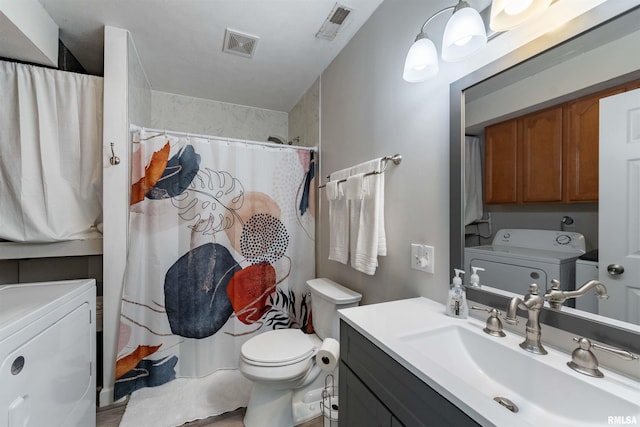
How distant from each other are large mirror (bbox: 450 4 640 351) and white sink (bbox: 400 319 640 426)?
12 centimetres

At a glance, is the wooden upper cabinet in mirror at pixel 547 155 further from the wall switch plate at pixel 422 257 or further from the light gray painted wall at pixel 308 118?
the light gray painted wall at pixel 308 118

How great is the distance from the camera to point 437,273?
3.66ft

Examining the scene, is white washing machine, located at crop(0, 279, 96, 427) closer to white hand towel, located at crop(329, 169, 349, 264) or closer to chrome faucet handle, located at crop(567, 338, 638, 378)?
white hand towel, located at crop(329, 169, 349, 264)

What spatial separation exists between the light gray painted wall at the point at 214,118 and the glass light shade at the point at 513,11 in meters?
2.43

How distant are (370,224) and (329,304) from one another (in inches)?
22.9

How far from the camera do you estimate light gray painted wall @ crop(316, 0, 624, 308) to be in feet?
3.54

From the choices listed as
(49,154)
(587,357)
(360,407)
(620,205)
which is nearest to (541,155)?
(620,205)

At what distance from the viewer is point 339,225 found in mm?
1633

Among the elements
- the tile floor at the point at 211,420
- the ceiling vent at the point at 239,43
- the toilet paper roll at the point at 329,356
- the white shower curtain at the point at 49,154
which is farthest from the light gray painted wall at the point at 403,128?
the white shower curtain at the point at 49,154

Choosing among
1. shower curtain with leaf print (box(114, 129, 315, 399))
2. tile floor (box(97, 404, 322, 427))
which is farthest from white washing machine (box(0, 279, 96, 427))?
shower curtain with leaf print (box(114, 129, 315, 399))

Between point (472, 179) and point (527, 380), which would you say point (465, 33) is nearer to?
point (472, 179)

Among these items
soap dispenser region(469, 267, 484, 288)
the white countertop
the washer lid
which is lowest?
the white countertop

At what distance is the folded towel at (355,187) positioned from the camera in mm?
1412

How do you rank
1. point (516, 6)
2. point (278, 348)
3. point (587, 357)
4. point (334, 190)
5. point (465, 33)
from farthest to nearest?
point (334, 190) < point (278, 348) < point (465, 33) < point (516, 6) < point (587, 357)
